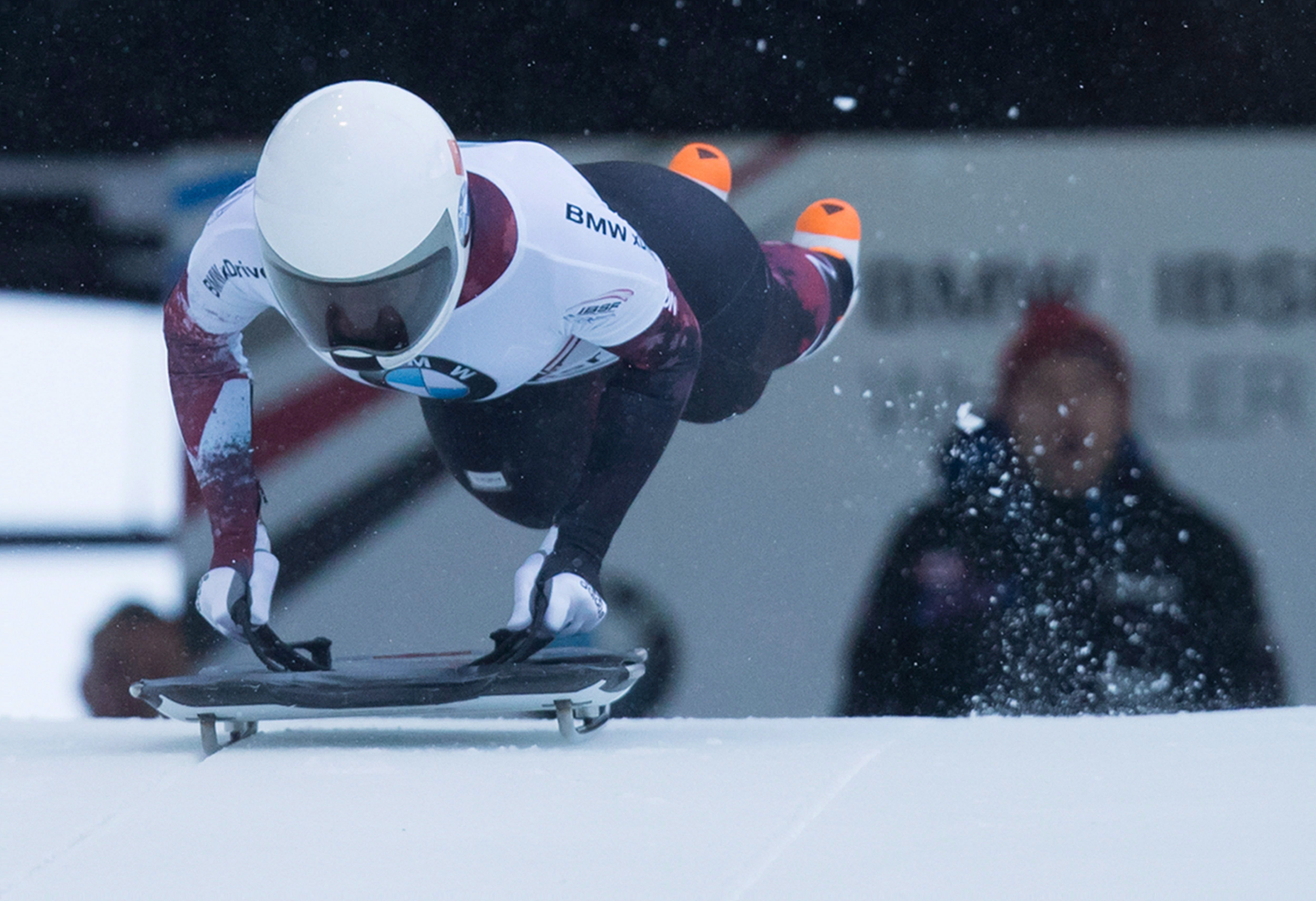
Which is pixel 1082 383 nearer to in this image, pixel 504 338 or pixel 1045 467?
pixel 1045 467

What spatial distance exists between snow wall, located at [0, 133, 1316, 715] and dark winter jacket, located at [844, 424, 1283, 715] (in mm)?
78

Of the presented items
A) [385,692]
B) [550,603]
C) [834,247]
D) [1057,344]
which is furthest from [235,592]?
[1057,344]

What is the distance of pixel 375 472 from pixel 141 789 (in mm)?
1789

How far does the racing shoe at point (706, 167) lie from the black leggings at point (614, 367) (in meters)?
0.40

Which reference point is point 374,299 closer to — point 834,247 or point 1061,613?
point 834,247

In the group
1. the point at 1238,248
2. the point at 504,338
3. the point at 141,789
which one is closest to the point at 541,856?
the point at 141,789

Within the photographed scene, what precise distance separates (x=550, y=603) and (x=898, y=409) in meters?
1.51

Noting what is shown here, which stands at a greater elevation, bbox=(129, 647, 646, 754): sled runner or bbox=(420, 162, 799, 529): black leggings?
bbox=(420, 162, 799, 529): black leggings

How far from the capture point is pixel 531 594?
6.91 feet

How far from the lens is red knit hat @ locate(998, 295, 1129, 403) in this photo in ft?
10.9

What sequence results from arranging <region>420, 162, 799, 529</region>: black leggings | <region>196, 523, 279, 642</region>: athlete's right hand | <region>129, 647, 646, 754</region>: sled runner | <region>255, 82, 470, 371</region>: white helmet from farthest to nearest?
<region>420, 162, 799, 529</region>: black leggings → <region>196, 523, 279, 642</region>: athlete's right hand → <region>129, 647, 646, 754</region>: sled runner → <region>255, 82, 470, 371</region>: white helmet

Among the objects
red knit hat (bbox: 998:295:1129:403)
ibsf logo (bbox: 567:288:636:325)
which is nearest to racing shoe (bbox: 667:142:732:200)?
red knit hat (bbox: 998:295:1129:403)

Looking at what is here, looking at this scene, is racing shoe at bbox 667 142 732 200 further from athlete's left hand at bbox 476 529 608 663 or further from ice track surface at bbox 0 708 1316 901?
ice track surface at bbox 0 708 1316 901

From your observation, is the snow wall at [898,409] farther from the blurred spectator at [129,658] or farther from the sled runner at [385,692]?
the sled runner at [385,692]
